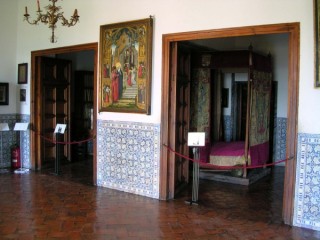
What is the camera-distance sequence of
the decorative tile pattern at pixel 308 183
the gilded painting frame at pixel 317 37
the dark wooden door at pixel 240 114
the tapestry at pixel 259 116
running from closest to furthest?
the gilded painting frame at pixel 317 37 → the decorative tile pattern at pixel 308 183 → the tapestry at pixel 259 116 → the dark wooden door at pixel 240 114

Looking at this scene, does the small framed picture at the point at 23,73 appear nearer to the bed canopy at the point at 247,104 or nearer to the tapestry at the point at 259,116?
the bed canopy at the point at 247,104

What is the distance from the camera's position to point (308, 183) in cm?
436

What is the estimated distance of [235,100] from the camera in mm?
9453

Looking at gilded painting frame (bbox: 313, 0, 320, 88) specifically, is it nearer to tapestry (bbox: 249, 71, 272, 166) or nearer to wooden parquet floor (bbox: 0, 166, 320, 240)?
wooden parquet floor (bbox: 0, 166, 320, 240)

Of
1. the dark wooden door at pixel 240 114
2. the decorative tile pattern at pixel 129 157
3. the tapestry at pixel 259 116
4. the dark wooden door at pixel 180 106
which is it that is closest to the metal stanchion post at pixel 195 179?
the dark wooden door at pixel 180 106

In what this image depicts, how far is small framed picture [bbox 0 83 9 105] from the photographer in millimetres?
7562

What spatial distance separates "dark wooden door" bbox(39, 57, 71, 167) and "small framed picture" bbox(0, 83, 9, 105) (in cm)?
72

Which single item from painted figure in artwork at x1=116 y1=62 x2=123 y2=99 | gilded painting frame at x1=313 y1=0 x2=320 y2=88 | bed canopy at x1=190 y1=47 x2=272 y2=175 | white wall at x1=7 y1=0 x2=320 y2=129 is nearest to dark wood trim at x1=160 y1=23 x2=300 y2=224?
white wall at x1=7 y1=0 x2=320 y2=129

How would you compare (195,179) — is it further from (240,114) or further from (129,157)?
(240,114)

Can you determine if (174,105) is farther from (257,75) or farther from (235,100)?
(235,100)

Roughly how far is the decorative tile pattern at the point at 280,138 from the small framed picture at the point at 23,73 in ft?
18.8

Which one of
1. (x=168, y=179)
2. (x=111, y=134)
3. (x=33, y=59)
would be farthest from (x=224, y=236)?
(x=33, y=59)

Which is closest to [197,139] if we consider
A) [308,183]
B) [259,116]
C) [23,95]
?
[308,183]

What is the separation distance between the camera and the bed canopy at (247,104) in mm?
6738
